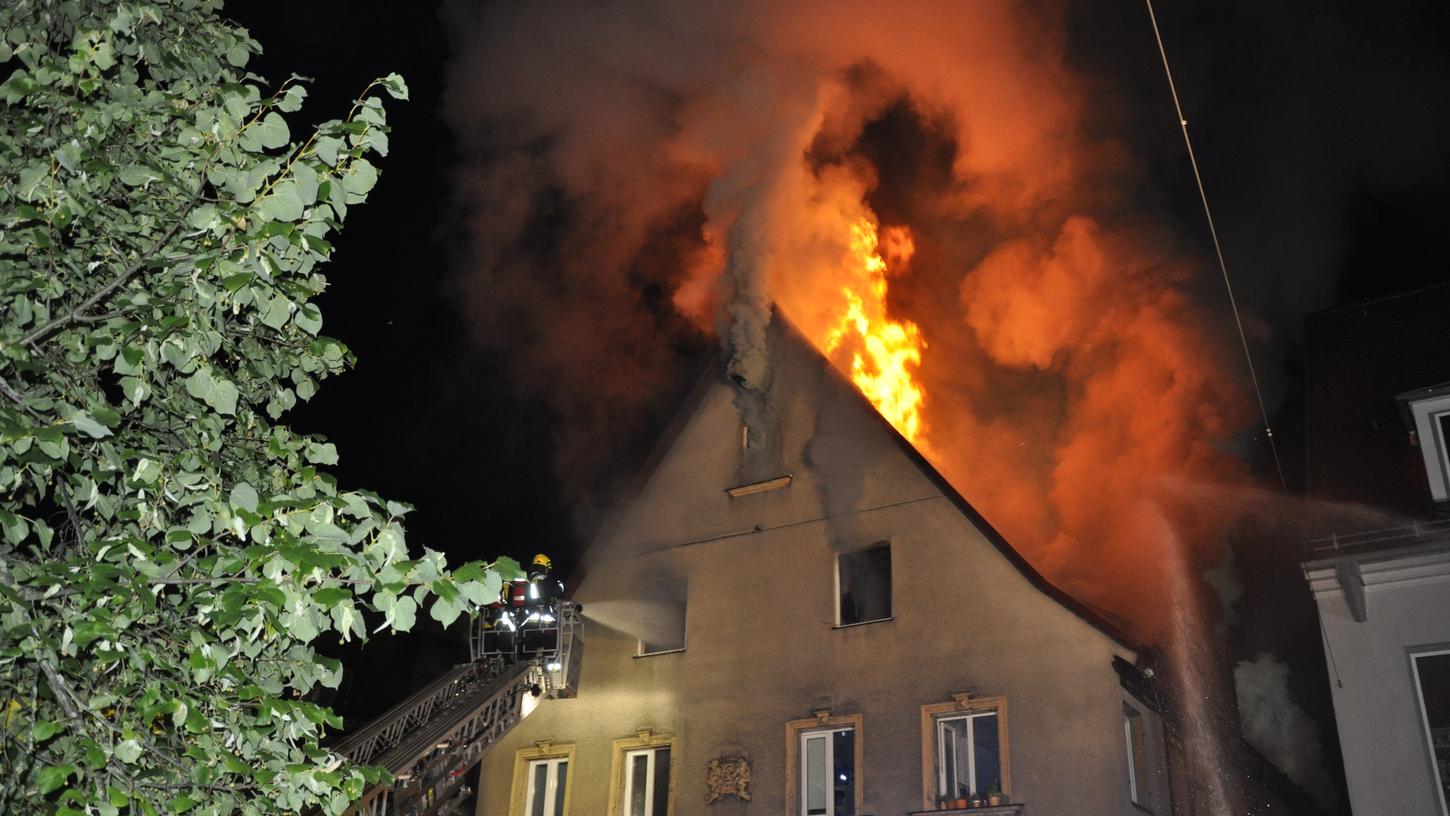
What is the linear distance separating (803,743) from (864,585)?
237 centimetres

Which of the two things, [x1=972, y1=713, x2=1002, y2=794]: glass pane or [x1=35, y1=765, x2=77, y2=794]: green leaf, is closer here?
[x1=35, y1=765, x2=77, y2=794]: green leaf

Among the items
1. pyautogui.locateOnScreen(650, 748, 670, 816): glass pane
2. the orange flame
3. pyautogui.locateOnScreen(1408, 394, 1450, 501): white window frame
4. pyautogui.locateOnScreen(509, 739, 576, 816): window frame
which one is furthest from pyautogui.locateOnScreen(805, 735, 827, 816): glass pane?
pyautogui.locateOnScreen(1408, 394, 1450, 501): white window frame

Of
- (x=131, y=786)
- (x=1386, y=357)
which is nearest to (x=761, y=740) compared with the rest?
(x=1386, y=357)

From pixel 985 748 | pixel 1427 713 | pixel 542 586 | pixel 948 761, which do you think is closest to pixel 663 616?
pixel 542 586

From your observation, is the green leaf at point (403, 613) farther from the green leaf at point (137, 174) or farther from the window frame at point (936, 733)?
the window frame at point (936, 733)

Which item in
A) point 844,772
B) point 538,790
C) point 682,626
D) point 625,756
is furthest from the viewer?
point 682,626

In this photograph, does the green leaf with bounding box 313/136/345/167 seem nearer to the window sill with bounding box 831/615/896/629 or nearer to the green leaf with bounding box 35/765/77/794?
the green leaf with bounding box 35/765/77/794

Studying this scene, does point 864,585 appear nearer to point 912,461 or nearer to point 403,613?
point 912,461

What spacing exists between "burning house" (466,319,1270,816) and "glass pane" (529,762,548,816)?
1.0 inches

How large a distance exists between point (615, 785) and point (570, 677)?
176 centimetres

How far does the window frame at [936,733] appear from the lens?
45.3 feet

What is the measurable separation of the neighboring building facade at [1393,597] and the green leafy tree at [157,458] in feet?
36.0

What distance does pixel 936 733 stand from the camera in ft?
47.3

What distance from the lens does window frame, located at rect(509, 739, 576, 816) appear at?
1730 cm
